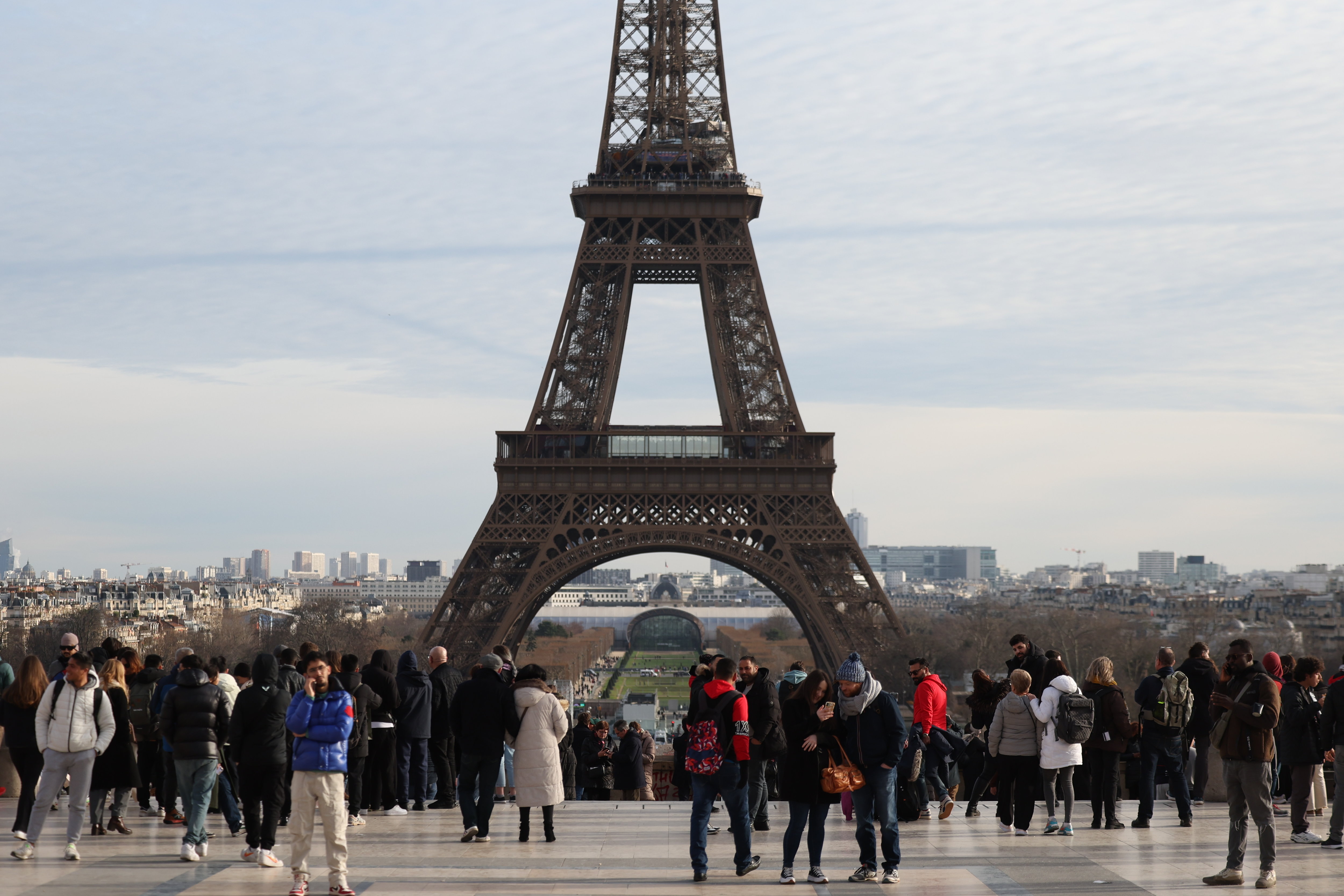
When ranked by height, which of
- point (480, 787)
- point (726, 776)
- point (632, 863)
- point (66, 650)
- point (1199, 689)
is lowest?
point (632, 863)

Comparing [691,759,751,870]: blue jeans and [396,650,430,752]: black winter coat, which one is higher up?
[396,650,430,752]: black winter coat

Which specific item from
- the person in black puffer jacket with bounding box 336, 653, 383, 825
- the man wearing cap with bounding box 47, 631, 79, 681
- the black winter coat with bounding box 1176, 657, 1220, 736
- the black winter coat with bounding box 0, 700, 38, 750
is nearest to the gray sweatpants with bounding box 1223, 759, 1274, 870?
the black winter coat with bounding box 1176, 657, 1220, 736

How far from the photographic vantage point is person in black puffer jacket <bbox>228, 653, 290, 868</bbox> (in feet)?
39.3

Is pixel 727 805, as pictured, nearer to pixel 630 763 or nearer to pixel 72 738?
pixel 72 738

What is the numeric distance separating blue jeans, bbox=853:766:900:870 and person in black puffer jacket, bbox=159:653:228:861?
575 cm

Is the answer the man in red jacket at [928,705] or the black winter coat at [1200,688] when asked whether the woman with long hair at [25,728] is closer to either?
the man in red jacket at [928,705]

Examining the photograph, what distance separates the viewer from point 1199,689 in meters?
15.5

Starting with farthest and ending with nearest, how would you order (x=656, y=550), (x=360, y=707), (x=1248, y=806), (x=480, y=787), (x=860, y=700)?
1. (x=656, y=550)
2. (x=480, y=787)
3. (x=360, y=707)
4. (x=1248, y=806)
5. (x=860, y=700)

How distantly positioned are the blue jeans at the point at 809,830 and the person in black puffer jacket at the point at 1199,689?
539cm

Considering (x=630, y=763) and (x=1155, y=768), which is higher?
(x=1155, y=768)

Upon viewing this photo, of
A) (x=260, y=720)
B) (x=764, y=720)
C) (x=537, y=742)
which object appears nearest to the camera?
(x=260, y=720)

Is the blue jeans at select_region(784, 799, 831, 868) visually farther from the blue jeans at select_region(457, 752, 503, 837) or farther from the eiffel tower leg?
the eiffel tower leg

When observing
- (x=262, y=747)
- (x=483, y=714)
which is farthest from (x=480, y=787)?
(x=262, y=747)

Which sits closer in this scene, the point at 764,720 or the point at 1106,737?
the point at 764,720
